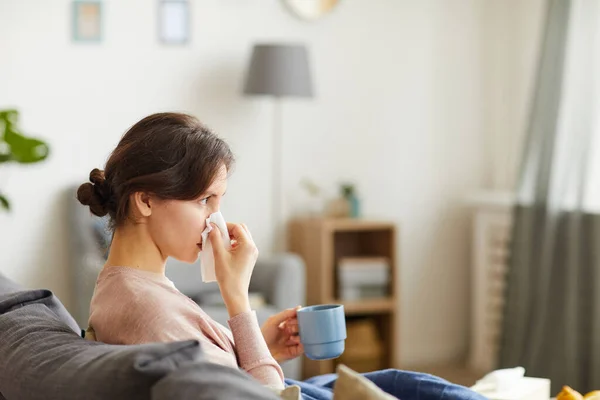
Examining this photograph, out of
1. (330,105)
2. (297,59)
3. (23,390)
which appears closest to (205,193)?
(23,390)

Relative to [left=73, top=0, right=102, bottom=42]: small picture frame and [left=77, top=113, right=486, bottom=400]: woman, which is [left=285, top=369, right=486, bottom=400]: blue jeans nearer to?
[left=77, top=113, right=486, bottom=400]: woman

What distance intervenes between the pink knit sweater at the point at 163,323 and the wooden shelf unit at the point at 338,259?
2.80m

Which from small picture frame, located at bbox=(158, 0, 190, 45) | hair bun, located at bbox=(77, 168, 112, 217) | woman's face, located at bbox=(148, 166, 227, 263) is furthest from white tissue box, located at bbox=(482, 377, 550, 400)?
small picture frame, located at bbox=(158, 0, 190, 45)

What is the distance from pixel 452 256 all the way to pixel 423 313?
0.34 meters

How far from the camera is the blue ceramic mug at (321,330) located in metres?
1.67

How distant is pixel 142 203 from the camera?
1.49 meters

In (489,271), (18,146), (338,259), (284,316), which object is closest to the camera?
(284,316)

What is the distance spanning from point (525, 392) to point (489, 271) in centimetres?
259

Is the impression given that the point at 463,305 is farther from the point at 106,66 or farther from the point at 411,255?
the point at 106,66

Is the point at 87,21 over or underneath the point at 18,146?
over

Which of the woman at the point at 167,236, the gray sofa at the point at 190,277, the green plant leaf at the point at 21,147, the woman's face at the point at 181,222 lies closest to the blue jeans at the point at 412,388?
the woman at the point at 167,236

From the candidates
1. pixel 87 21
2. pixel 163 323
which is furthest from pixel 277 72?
pixel 163 323

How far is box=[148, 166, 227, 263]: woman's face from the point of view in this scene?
1.51m

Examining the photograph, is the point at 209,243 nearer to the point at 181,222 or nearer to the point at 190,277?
the point at 181,222
